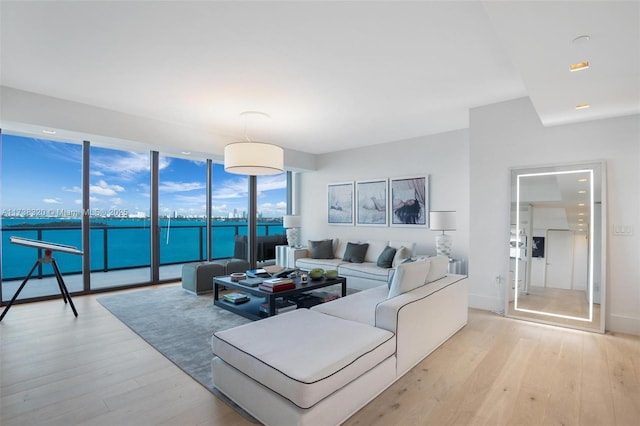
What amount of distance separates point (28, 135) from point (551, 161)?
7.13 meters

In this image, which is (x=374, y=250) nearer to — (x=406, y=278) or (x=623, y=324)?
(x=406, y=278)

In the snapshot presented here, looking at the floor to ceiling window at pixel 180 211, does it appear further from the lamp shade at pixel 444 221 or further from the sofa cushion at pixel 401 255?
the lamp shade at pixel 444 221

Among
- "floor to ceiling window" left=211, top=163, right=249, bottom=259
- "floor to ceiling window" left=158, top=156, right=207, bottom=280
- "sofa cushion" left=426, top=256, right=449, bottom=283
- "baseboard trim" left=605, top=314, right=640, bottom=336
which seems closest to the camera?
"sofa cushion" left=426, top=256, right=449, bottom=283

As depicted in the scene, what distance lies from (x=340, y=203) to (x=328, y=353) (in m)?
5.15

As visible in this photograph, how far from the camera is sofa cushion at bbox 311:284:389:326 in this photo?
259cm

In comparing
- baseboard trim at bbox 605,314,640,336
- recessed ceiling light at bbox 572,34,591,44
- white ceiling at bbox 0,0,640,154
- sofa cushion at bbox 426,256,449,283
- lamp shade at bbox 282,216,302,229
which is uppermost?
white ceiling at bbox 0,0,640,154

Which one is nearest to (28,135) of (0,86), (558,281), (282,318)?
(0,86)

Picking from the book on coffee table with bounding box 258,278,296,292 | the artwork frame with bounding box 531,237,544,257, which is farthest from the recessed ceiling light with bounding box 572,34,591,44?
the book on coffee table with bounding box 258,278,296,292

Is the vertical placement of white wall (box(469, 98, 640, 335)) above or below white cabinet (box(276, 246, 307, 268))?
above

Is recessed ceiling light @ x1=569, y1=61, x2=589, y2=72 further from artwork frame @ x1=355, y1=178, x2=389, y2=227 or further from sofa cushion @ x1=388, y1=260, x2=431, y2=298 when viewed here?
artwork frame @ x1=355, y1=178, x2=389, y2=227

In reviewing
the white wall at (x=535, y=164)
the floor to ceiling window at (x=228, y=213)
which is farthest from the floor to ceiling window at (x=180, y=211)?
the white wall at (x=535, y=164)

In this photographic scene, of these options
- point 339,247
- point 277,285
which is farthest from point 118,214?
point 339,247

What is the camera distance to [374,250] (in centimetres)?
571

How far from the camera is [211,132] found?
5.51 m
